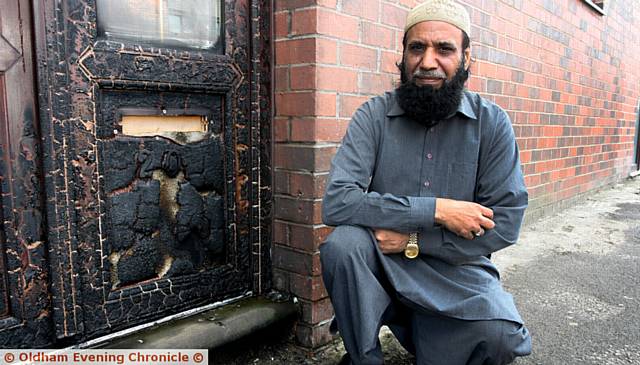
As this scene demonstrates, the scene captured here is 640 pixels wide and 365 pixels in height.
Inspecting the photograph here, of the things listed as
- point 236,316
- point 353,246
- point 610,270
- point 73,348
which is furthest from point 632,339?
point 73,348

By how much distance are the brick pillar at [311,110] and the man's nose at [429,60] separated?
48 cm

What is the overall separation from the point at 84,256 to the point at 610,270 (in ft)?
11.7

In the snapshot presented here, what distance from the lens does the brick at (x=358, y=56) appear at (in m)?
2.35

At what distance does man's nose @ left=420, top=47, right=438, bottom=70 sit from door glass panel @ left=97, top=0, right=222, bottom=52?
37.3 inches

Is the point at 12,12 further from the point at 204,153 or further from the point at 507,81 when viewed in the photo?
the point at 507,81

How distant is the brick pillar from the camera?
2244 mm

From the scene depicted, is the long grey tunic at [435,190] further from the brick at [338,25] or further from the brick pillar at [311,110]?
the brick at [338,25]

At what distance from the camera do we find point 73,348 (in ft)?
6.23

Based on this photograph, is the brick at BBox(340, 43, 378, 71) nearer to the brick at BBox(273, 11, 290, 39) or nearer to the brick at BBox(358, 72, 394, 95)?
the brick at BBox(358, 72, 394, 95)

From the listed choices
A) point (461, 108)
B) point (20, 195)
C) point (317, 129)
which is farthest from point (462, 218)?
point (20, 195)

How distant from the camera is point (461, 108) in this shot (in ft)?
6.52

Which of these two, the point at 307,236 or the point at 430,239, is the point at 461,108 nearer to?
the point at 430,239

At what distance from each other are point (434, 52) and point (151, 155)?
1267 millimetres

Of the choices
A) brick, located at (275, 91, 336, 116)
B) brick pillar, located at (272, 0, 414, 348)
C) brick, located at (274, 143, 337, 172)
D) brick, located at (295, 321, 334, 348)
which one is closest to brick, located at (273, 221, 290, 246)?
brick pillar, located at (272, 0, 414, 348)
